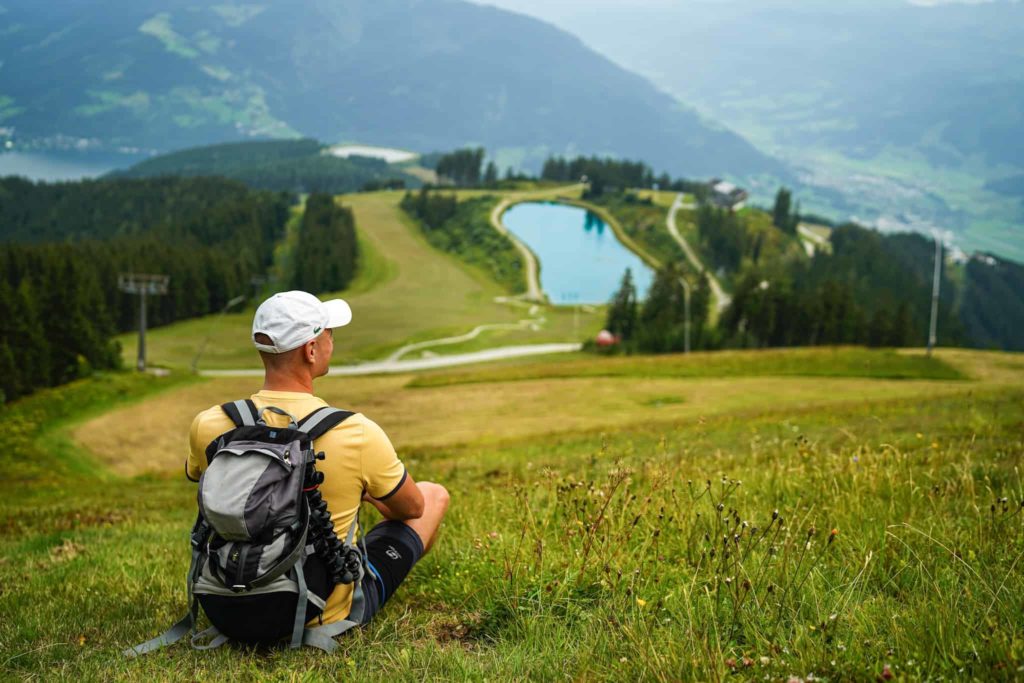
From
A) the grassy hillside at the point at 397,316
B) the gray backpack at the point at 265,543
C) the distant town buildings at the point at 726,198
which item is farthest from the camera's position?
the distant town buildings at the point at 726,198

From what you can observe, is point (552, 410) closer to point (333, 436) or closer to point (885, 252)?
point (333, 436)

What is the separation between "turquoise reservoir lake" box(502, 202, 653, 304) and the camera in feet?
470

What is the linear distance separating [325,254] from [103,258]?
125 feet

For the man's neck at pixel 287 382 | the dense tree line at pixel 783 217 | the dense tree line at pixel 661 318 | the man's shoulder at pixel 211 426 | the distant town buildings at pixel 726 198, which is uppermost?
the distant town buildings at pixel 726 198

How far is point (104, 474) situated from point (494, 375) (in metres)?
23.6

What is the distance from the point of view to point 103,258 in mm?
101625

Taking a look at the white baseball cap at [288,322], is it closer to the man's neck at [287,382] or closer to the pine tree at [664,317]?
the man's neck at [287,382]

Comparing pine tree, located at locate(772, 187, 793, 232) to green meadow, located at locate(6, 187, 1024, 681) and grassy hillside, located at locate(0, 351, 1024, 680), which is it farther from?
grassy hillside, located at locate(0, 351, 1024, 680)

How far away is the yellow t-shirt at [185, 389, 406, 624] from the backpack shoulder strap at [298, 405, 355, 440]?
4 cm

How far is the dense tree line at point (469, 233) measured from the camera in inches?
5896

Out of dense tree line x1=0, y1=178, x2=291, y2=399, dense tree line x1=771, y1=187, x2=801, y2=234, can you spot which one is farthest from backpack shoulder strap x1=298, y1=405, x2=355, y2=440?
dense tree line x1=771, y1=187, x2=801, y2=234

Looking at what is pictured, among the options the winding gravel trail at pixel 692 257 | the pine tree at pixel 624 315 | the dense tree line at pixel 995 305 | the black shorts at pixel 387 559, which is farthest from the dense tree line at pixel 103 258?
the dense tree line at pixel 995 305

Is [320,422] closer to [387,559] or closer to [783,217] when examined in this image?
[387,559]

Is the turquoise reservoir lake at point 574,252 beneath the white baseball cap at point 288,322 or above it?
above
